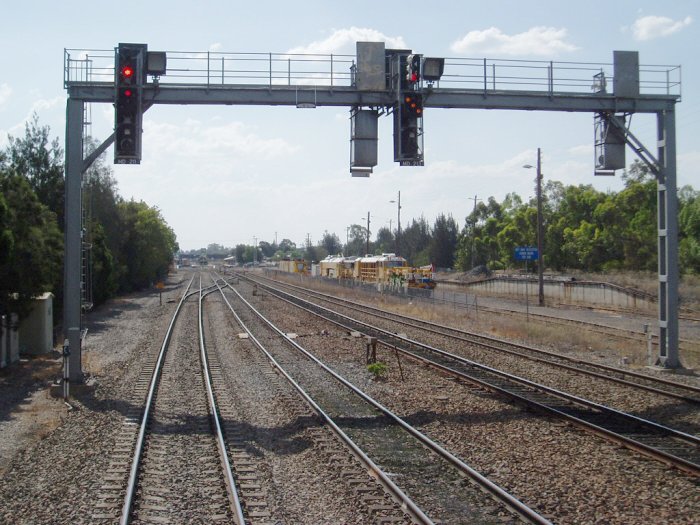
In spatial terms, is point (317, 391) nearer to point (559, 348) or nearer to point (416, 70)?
point (416, 70)

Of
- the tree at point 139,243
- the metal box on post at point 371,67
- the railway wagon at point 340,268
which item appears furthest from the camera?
the railway wagon at point 340,268

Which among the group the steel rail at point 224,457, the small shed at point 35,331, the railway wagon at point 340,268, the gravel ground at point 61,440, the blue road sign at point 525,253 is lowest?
the gravel ground at point 61,440

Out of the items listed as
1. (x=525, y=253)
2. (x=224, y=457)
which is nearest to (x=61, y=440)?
(x=224, y=457)

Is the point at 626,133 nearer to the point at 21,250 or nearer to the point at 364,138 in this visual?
the point at 364,138

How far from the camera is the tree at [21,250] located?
1839 centimetres

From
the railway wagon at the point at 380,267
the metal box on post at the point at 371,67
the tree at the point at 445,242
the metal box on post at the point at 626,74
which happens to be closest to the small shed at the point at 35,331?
the metal box on post at the point at 371,67

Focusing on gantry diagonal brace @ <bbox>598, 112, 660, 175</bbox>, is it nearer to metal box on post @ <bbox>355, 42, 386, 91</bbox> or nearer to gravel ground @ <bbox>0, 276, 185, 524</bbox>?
metal box on post @ <bbox>355, 42, 386, 91</bbox>

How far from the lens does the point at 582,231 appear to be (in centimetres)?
7144

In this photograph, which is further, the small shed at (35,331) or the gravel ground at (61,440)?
the small shed at (35,331)

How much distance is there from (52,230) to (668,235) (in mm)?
19835

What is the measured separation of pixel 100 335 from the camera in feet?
91.6

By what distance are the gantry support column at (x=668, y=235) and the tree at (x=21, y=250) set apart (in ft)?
54.3

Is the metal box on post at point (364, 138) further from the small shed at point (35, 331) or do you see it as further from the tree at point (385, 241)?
the tree at point (385, 241)

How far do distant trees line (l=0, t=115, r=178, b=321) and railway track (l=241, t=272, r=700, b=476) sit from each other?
31.2 feet
